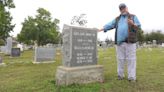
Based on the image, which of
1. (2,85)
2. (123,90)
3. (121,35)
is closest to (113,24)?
(121,35)

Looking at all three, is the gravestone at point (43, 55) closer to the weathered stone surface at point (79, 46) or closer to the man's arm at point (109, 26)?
the man's arm at point (109, 26)

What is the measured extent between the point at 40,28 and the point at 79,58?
163 ft

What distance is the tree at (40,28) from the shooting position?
53125mm

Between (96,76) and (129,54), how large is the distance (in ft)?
3.36

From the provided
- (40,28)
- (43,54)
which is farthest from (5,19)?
(40,28)

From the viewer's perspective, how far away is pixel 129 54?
5.85 meters

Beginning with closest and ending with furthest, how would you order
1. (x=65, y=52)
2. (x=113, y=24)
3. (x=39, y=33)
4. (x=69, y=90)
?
1. (x=69, y=90)
2. (x=65, y=52)
3. (x=113, y=24)
4. (x=39, y=33)

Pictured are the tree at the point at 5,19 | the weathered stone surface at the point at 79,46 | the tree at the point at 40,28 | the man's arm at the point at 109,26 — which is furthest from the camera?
the tree at the point at 40,28

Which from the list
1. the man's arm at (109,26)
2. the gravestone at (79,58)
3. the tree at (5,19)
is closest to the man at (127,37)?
the man's arm at (109,26)

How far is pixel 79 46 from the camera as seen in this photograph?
570 centimetres

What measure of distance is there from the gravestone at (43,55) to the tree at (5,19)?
53.4ft

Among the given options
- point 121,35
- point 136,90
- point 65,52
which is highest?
point 121,35

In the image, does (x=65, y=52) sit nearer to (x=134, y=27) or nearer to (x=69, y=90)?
(x=69, y=90)

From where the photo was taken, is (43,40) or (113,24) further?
(43,40)
